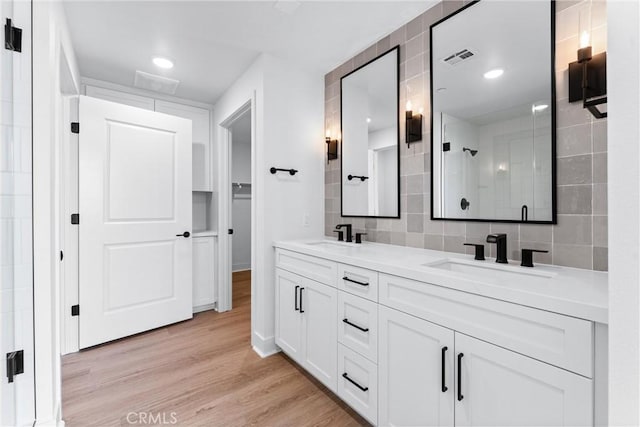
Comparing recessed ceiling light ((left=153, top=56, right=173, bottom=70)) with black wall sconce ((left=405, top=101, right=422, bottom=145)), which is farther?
recessed ceiling light ((left=153, top=56, right=173, bottom=70))

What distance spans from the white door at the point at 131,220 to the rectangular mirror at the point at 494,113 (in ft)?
7.99

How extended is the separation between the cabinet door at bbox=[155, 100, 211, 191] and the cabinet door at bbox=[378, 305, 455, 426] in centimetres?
277

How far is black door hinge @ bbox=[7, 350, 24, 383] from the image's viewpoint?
1200 millimetres

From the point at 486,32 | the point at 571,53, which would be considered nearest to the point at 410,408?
the point at 571,53

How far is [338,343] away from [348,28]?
2.07m

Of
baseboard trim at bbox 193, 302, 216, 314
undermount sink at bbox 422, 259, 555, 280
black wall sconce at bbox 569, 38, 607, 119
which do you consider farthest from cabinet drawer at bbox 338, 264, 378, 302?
baseboard trim at bbox 193, 302, 216, 314

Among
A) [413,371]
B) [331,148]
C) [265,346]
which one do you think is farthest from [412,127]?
[265,346]

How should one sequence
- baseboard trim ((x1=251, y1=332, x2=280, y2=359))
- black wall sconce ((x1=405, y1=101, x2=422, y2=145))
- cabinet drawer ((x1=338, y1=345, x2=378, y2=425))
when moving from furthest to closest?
1. baseboard trim ((x1=251, y1=332, x2=280, y2=359))
2. black wall sconce ((x1=405, y1=101, x2=422, y2=145))
3. cabinet drawer ((x1=338, y1=345, x2=378, y2=425))

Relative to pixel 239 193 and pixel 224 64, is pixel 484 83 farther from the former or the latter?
pixel 239 193

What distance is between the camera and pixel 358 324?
1516 mm

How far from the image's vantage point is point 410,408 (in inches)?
48.9

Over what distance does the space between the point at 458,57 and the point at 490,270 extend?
47.7 inches

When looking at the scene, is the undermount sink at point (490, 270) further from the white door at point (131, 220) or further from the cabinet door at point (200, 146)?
the cabinet door at point (200, 146)

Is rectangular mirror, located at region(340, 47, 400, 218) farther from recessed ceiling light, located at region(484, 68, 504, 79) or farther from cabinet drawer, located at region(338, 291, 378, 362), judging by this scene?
cabinet drawer, located at region(338, 291, 378, 362)
